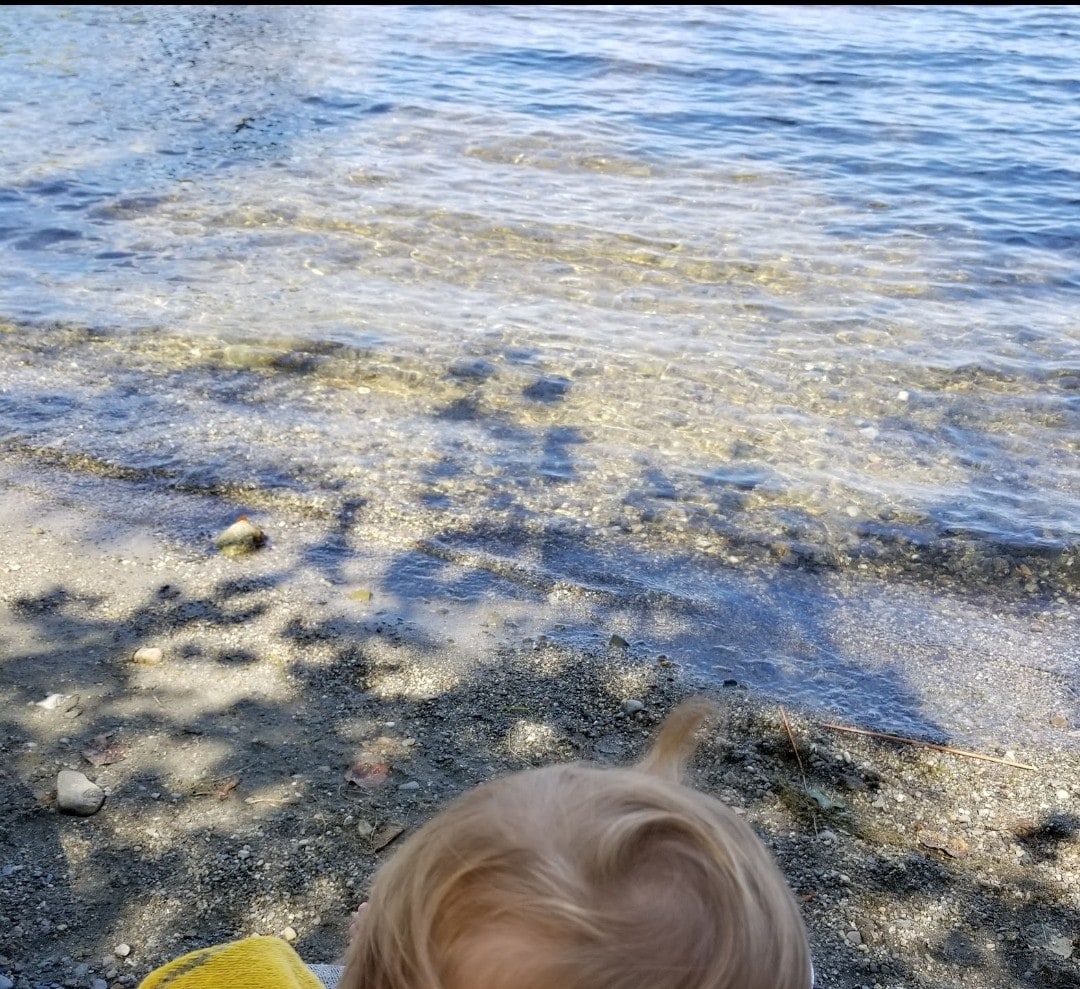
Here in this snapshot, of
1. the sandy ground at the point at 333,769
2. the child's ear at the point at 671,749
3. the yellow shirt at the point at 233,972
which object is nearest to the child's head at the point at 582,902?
the child's ear at the point at 671,749

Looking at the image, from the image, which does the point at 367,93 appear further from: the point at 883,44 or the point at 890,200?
the point at 883,44

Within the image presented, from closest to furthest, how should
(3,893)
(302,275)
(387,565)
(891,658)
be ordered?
(3,893), (891,658), (387,565), (302,275)

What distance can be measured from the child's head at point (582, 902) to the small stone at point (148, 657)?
2266mm

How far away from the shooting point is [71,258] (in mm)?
7312

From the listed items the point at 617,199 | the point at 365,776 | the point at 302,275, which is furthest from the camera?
the point at 617,199

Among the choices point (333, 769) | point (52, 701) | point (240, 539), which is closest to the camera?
point (333, 769)

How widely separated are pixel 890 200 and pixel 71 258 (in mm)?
5988

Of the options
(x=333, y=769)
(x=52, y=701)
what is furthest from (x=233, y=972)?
(x=52, y=701)

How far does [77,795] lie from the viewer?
9.45 feet

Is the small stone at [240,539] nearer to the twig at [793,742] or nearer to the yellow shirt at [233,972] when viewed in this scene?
the twig at [793,742]

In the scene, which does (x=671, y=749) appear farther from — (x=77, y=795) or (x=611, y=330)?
(x=611, y=330)

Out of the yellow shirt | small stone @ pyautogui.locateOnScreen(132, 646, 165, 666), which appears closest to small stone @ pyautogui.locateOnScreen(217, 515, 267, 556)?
small stone @ pyautogui.locateOnScreen(132, 646, 165, 666)

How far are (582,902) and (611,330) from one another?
5435mm

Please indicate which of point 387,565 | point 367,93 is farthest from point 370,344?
point 367,93
